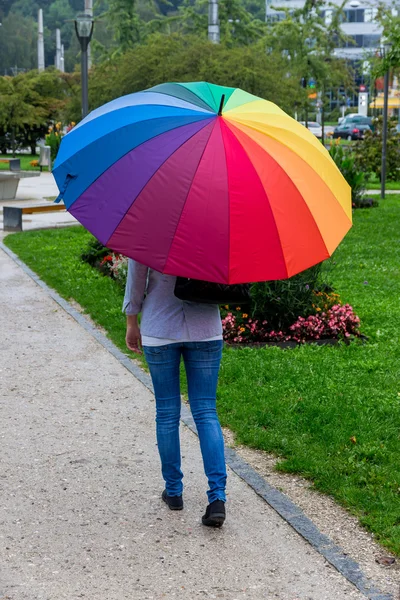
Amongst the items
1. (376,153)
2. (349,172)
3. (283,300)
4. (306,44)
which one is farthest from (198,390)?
(306,44)

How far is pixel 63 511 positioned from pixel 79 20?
530 inches

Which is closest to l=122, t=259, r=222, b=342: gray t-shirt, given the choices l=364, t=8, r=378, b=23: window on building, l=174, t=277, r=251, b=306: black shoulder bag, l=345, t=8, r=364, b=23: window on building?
l=174, t=277, r=251, b=306: black shoulder bag

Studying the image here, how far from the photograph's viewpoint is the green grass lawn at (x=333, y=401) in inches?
193

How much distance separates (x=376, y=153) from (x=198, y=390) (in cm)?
2223

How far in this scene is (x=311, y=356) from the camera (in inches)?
296

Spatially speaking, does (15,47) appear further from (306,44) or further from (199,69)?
(199,69)

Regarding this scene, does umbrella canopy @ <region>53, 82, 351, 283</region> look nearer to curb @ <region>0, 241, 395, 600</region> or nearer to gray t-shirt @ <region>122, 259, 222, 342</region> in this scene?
gray t-shirt @ <region>122, 259, 222, 342</region>

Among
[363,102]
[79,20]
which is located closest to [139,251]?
[79,20]

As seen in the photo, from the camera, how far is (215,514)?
4348 millimetres

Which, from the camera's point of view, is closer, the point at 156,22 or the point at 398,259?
the point at 398,259

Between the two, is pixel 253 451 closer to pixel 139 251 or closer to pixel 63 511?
pixel 63 511

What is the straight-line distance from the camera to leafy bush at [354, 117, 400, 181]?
1008 inches

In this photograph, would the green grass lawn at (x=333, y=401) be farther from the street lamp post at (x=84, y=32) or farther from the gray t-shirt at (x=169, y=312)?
the street lamp post at (x=84, y=32)

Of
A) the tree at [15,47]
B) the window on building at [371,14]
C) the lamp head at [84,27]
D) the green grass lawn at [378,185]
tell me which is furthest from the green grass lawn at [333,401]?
the tree at [15,47]
